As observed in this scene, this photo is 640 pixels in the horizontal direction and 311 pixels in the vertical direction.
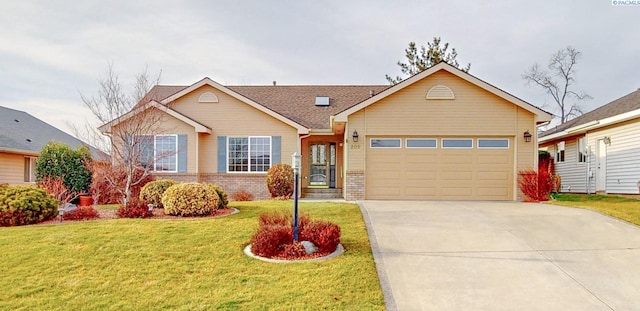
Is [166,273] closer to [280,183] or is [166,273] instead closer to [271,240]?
[271,240]

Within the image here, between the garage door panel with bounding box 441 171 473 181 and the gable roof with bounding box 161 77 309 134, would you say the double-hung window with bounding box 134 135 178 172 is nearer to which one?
the gable roof with bounding box 161 77 309 134

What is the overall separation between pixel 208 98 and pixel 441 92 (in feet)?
30.9

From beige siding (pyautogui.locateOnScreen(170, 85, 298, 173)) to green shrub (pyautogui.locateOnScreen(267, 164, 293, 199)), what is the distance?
1.19m

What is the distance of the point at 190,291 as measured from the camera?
514 centimetres

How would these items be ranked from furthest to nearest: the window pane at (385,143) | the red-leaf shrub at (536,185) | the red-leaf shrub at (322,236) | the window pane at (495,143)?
the window pane at (385,143)
the window pane at (495,143)
the red-leaf shrub at (536,185)
the red-leaf shrub at (322,236)

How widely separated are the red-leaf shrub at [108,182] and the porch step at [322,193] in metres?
6.25

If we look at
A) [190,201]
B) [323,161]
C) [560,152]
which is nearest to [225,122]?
[323,161]

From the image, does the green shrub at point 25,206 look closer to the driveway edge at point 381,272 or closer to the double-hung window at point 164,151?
the double-hung window at point 164,151

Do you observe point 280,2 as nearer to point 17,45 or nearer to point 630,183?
point 17,45

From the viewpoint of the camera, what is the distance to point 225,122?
16.2 meters

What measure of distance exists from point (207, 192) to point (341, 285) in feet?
18.6

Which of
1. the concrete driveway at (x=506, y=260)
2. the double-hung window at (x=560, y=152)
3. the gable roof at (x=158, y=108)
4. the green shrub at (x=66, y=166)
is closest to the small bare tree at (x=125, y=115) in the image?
the gable roof at (x=158, y=108)

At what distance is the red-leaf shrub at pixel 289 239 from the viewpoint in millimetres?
6551

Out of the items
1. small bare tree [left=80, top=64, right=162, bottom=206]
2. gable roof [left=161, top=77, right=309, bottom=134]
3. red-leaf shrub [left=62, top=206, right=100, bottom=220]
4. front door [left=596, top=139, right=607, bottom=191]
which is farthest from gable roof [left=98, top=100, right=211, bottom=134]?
front door [left=596, top=139, right=607, bottom=191]
